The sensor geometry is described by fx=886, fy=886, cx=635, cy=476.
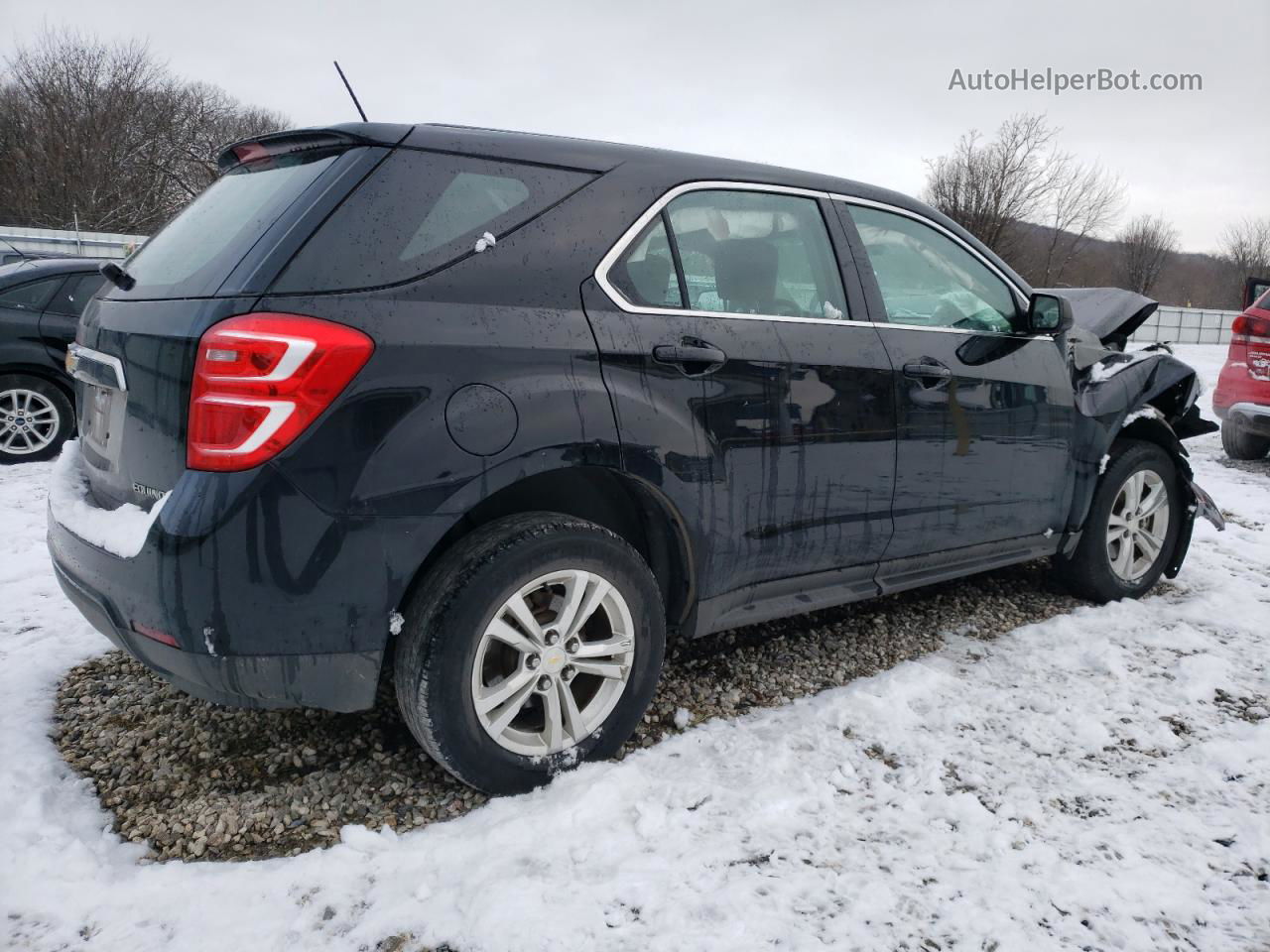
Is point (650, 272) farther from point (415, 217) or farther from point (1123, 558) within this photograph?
point (1123, 558)

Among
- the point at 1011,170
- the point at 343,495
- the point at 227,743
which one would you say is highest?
the point at 1011,170

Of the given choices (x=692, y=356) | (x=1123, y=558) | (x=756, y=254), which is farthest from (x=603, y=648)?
(x=1123, y=558)

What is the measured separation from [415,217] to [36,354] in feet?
19.5

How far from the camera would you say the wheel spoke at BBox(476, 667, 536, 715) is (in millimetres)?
2248

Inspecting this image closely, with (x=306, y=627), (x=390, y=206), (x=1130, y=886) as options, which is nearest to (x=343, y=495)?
(x=306, y=627)

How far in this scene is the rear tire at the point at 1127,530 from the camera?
3.95m

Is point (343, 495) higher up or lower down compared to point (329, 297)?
lower down

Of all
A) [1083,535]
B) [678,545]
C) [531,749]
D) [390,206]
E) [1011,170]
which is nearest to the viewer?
[390,206]

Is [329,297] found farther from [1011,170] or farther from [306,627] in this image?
[1011,170]

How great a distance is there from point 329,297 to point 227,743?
145 cm

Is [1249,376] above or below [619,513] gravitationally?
above

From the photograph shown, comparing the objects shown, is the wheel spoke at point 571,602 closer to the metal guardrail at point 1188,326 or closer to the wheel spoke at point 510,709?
the wheel spoke at point 510,709

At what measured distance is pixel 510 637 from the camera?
7.42 feet

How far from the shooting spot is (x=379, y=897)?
197cm
